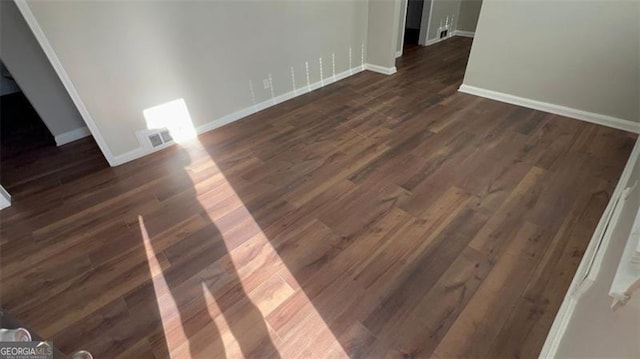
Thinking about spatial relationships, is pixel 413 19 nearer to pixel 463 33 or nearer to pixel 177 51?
pixel 463 33

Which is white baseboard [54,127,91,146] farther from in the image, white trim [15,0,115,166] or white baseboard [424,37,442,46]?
white baseboard [424,37,442,46]

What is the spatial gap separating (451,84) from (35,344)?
399cm

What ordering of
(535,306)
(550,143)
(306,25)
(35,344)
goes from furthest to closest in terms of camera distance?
(306,25)
(550,143)
(535,306)
(35,344)

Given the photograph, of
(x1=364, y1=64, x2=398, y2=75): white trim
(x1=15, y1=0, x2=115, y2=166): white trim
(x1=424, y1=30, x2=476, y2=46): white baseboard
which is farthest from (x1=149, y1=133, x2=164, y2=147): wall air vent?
(x1=424, y1=30, x2=476, y2=46): white baseboard

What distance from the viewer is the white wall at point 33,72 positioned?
7.55ft

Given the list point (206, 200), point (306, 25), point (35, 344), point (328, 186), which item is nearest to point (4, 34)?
point (206, 200)

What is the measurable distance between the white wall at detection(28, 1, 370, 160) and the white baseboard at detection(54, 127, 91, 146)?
86 centimetres

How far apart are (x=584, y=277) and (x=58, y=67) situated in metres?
3.25

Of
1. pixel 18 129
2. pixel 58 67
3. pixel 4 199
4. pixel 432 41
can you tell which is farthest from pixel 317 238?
pixel 432 41

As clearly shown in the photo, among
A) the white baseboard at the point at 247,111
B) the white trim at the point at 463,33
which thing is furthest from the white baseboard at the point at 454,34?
the white baseboard at the point at 247,111

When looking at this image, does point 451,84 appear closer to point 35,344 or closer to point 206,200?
point 206,200

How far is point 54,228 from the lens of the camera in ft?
6.16

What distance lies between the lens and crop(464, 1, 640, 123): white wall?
2357 millimetres

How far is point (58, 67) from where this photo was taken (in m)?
1.96
